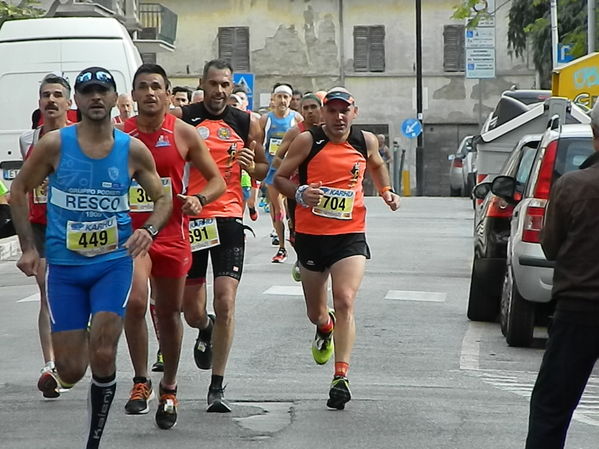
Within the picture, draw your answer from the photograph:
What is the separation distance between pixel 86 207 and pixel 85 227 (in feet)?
0.32

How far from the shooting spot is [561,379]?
6.38 metres

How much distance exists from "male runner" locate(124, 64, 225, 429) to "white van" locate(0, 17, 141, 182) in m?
11.2

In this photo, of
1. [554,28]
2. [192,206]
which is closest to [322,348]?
[192,206]

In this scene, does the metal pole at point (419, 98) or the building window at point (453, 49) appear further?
the building window at point (453, 49)

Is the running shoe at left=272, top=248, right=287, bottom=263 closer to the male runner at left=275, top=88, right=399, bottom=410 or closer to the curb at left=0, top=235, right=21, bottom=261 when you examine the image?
the curb at left=0, top=235, right=21, bottom=261

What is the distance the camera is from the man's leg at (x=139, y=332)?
8.41 metres

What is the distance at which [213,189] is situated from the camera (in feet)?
28.9

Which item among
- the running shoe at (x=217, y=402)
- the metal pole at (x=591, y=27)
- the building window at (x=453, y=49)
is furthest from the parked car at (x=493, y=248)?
the building window at (x=453, y=49)

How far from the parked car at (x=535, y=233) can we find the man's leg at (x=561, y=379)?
5.33 m

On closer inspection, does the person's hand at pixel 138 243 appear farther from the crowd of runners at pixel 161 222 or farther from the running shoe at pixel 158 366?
the running shoe at pixel 158 366

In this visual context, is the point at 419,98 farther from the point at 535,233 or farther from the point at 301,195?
the point at 301,195

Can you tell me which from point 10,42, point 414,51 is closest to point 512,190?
point 10,42

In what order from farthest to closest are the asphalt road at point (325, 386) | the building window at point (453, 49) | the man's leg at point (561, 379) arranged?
the building window at point (453, 49) → the asphalt road at point (325, 386) → the man's leg at point (561, 379)

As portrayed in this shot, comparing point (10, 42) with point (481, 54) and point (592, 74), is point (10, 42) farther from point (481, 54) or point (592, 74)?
point (481, 54)
